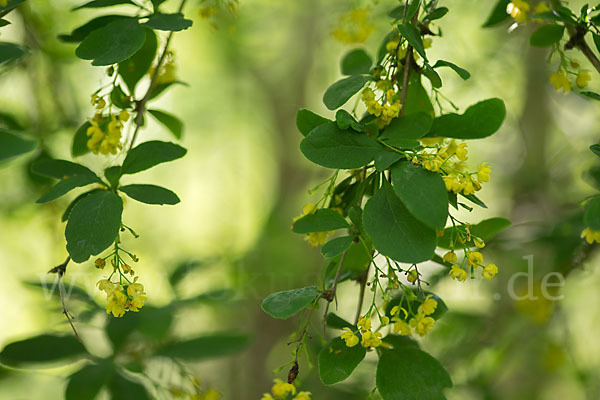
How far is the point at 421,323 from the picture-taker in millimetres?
727

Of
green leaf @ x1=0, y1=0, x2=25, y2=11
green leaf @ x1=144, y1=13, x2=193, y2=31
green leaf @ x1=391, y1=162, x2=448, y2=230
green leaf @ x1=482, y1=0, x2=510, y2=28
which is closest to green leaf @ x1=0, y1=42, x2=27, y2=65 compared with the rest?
green leaf @ x1=0, y1=0, x2=25, y2=11

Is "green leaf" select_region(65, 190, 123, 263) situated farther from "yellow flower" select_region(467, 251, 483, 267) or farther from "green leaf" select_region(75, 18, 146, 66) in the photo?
"yellow flower" select_region(467, 251, 483, 267)

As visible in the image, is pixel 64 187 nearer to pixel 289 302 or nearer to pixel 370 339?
pixel 289 302

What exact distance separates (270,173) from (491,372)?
2873mm

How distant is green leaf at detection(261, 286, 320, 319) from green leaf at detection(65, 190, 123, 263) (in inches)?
8.1

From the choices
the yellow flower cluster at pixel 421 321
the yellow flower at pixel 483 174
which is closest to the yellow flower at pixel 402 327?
the yellow flower cluster at pixel 421 321

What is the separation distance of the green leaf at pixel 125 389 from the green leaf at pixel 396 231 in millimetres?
674

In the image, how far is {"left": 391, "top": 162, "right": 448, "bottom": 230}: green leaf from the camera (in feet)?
1.96

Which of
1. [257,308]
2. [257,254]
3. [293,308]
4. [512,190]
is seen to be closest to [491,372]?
[512,190]

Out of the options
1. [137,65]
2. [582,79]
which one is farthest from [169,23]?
[582,79]

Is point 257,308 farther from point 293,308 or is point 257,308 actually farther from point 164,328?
point 293,308

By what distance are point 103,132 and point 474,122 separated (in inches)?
22.1

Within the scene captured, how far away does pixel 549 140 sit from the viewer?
2.31 meters

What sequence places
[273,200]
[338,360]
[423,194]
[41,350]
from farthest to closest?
1. [273,200]
2. [41,350]
3. [338,360]
4. [423,194]
